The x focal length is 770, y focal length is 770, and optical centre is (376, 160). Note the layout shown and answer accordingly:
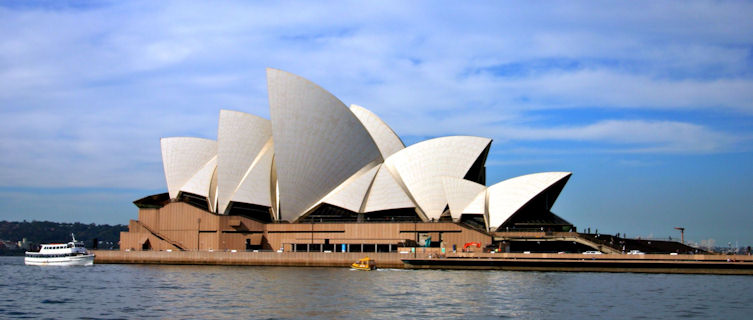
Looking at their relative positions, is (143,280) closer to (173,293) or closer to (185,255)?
(173,293)

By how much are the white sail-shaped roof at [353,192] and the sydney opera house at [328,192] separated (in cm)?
9

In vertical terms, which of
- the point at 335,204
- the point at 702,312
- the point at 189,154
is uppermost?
the point at 189,154

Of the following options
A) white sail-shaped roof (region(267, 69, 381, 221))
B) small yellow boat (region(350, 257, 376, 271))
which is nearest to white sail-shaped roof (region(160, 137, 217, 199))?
white sail-shaped roof (region(267, 69, 381, 221))

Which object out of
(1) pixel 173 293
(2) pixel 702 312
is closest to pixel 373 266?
(1) pixel 173 293

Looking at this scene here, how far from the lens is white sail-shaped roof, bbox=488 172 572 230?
213 ft

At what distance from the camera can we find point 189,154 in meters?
75.8

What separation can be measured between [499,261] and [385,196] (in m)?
15.9

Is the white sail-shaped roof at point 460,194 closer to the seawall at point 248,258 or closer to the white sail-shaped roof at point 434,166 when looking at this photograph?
the white sail-shaped roof at point 434,166

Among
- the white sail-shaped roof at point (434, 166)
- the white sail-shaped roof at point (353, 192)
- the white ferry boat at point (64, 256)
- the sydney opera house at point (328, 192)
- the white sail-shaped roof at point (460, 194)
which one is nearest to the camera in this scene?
the sydney opera house at point (328, 192)

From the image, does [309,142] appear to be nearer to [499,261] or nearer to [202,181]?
[202,181]

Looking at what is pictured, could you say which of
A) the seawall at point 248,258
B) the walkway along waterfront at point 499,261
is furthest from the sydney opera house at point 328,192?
the walkway along waterfront at point 499,261

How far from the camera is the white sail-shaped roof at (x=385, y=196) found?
69000 mm

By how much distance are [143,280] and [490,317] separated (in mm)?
24976

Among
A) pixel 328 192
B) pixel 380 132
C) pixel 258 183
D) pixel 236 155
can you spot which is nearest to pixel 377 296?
pixel 328 192
